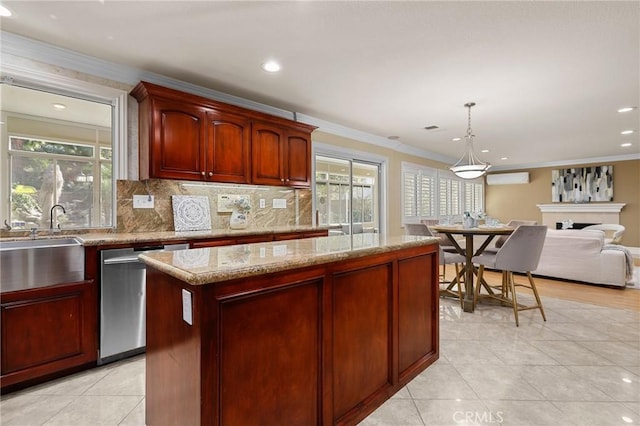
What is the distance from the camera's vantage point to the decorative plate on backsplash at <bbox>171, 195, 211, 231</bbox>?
3.14m

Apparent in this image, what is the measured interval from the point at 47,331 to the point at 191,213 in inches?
59.8

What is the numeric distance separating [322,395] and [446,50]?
2.65 m

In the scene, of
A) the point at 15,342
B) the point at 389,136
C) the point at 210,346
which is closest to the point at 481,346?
the point at 210,346

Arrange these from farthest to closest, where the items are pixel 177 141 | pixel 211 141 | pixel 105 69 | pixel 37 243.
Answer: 1. pixel 211 141
2. pixel 177 141
3. pixel 105 69
4. pixel 37 243

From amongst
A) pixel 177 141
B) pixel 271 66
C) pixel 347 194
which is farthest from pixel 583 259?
pixel 177 141

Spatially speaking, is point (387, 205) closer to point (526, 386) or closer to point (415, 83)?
point (415, 83)

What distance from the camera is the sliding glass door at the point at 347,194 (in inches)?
185

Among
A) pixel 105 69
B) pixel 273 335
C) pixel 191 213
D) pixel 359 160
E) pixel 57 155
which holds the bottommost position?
pixel 273 335

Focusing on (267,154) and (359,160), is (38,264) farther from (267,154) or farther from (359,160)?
(359,160)

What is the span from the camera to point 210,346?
41.0 inches

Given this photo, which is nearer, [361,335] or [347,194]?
[361,335]

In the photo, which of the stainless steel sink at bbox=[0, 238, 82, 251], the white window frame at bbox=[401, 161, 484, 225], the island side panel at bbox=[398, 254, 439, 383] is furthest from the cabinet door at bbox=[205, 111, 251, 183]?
the white window frame at bbox=[401, 161, 484, 225]

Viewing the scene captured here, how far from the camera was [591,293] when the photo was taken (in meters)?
4.03

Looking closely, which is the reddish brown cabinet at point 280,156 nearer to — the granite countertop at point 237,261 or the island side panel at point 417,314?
the granite countertop at point 237,261
